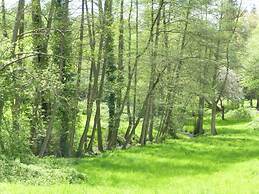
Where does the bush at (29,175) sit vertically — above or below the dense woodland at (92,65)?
below

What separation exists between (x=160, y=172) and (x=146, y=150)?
668 cm

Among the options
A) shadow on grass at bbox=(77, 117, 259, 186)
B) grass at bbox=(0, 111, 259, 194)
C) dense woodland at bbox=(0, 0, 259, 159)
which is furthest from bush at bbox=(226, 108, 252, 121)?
grass at bbox=(0, 111, 259, 194)

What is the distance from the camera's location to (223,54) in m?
41.8

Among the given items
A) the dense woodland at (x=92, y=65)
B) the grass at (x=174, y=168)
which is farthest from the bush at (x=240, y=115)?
the grass at (x=174, y=168)

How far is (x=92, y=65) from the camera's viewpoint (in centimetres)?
2544

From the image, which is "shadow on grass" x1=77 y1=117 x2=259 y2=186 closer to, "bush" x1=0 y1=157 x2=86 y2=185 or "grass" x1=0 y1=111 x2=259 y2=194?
"grass" x1=0 y1=111 x2=259 y2=194

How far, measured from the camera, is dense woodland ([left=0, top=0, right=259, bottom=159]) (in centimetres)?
1662

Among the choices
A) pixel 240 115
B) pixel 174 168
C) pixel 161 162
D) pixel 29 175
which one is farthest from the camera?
pixel 240 115

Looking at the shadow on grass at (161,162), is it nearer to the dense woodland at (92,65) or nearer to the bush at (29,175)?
the bush at (29,175)

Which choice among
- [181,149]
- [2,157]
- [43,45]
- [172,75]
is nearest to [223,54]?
[172,75]

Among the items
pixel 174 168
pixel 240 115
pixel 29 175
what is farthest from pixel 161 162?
pixel 240 115

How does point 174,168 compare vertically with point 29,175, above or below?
below

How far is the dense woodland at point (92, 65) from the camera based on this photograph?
16.6 meters

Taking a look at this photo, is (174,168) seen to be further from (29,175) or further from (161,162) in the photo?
(29,175)
